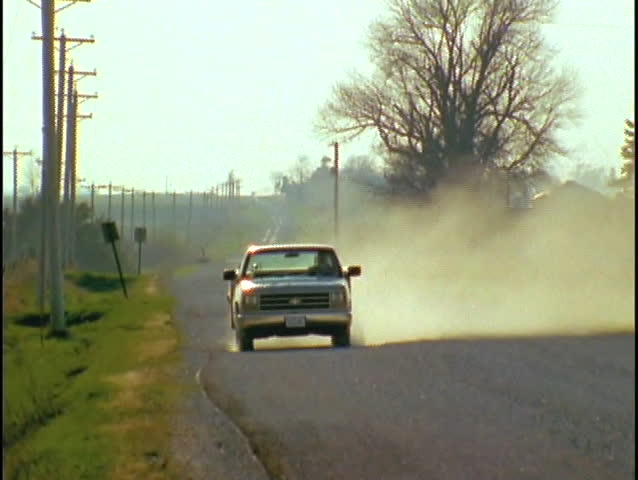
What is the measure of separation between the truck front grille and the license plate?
17 centimetres

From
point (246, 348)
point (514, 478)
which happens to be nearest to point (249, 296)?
point (246, 348)

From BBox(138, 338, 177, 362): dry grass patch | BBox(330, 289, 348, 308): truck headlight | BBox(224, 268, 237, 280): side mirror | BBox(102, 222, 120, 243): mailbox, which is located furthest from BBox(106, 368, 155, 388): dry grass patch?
BBox(102, 222, 120, 243): mailbox

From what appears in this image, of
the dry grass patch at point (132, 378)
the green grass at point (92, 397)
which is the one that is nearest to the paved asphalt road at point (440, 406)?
the dry grass patch at point (132, 378)

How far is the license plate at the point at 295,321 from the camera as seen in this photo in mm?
27297

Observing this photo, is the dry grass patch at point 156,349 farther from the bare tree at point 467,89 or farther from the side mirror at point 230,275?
the bare tree at point 467,89

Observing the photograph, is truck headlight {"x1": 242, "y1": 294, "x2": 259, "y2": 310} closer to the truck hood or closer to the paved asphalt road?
the truck hood

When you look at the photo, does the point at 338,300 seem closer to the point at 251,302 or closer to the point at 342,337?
the point at 342,337

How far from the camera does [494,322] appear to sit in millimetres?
35031

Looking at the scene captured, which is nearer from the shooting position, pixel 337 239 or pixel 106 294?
pixel 106 294

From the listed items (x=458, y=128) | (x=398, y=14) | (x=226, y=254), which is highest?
(x=398, y=14)

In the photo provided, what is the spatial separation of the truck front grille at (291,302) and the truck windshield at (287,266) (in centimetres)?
107

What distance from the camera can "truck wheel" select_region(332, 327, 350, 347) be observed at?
Answer: 91.7ft

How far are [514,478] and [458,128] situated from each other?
62256 mm

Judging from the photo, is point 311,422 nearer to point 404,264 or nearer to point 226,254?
point 404,264
